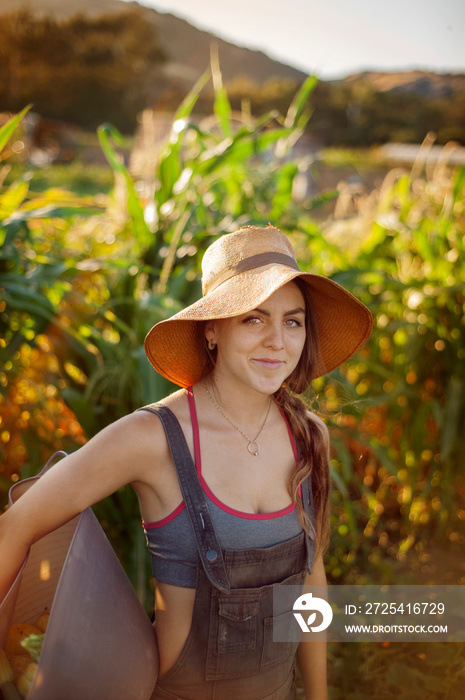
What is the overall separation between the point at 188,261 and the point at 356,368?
96cm

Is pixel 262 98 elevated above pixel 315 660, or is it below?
above

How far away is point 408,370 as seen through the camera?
2373mm

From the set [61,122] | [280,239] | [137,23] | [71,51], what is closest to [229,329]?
[280,239]

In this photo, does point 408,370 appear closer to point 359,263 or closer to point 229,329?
point 359,263

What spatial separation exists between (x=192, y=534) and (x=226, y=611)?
0.16 meters

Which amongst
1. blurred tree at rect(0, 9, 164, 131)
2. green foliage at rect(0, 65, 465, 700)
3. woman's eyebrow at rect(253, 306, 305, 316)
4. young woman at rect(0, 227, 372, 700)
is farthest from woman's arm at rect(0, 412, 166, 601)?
blurred tree at rect(0, 9, 164, 131)

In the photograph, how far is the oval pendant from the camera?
1.15 meters

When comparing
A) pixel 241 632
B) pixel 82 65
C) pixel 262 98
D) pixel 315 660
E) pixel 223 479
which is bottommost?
pixel 315 660

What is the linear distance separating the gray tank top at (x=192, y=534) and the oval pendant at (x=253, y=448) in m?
0.12

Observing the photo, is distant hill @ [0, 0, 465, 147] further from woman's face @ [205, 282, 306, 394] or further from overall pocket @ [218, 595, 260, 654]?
overall pocket @ [218, 595, 260, 654]

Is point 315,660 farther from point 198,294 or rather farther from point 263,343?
point 198,294

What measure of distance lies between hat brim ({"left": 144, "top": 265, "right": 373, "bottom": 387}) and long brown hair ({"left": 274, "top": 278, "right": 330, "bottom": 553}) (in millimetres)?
30

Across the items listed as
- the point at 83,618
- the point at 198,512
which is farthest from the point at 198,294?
the point at 83,618

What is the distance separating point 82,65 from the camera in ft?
83.1
